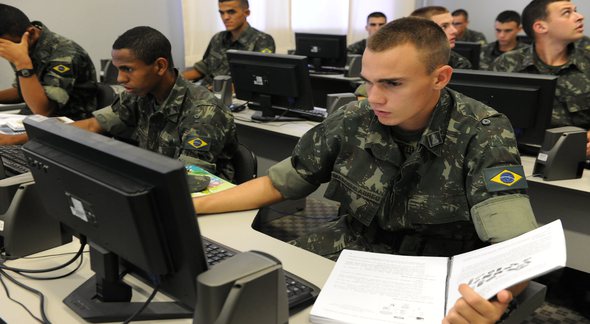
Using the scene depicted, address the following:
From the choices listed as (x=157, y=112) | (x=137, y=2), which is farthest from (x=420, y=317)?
(x=137, y=2)

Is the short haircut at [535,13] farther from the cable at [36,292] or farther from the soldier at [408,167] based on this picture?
the cable at [36,292]

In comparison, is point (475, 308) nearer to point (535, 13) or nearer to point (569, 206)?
point (569, 206)

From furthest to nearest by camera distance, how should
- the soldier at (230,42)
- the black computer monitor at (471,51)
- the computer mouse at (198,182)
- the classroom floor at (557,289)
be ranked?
the black computer monitor at (471,51) → the soldier at (230,42) → the classroom floor at (557,289) → the computer mouse at (198,182)

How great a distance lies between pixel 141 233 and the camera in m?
0.80

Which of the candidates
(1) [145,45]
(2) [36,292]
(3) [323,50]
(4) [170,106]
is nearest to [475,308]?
(2) [36,292]

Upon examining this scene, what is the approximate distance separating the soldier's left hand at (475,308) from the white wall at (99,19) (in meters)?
4.19

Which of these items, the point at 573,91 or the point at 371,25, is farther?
the point at 371,25

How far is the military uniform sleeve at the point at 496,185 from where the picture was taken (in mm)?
1146

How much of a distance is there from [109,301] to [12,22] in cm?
215

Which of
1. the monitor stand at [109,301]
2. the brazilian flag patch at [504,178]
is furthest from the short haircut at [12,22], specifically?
the brazilian flag patch at [504,178]

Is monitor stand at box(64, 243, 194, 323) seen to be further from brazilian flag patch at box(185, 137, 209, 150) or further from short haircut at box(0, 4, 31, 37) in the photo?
short haircut at box(0, 4, 31, 37)

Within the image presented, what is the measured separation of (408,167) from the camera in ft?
4.43

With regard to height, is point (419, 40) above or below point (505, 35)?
above

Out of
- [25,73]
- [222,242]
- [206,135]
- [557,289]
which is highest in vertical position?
[25,73]
